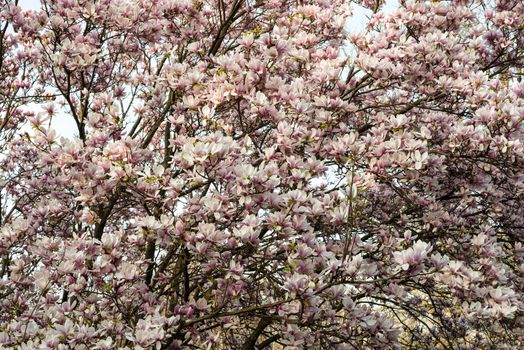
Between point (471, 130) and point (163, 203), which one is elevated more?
point (471, 130)

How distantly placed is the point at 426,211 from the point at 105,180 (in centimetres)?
314

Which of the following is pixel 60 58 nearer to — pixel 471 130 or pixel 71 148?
pixel 71 148

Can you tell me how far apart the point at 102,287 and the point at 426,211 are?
319cm

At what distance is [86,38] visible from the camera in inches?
217

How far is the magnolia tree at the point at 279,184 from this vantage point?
4.16m

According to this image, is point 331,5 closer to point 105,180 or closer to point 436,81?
point 436,81

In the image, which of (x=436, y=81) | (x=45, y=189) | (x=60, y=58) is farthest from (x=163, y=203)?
(x=436, y=81)

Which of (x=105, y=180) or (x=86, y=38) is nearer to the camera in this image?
(x=105, y=180)

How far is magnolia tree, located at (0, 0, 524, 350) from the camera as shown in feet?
13.6

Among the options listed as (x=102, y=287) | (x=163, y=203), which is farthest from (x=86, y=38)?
(x=102, y=287)

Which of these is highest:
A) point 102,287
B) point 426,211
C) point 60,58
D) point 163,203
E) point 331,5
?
point 331,5

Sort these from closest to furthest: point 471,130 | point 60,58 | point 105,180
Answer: point 105,180 < point 471,130 < point 60,58

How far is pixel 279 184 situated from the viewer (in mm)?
4594

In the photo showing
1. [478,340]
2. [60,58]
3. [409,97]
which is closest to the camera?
[60,58]
